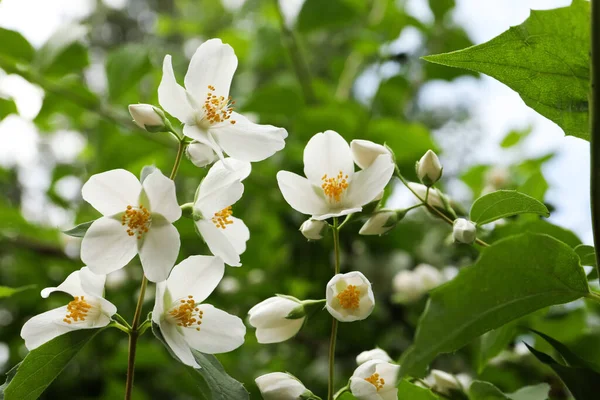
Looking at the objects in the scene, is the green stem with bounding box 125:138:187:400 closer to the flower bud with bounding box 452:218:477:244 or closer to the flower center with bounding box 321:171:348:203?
the flower center with bounding box 321:171:348:203

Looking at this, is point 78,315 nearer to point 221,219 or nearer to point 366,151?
point 221,219

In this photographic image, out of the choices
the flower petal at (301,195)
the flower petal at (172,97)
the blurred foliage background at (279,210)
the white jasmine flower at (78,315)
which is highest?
the flower petal at (172,97)

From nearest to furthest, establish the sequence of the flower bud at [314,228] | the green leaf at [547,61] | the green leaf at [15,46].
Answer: the green leaf at [547,61] < the flower bud at [314,228] < the green leaf at [15,46]

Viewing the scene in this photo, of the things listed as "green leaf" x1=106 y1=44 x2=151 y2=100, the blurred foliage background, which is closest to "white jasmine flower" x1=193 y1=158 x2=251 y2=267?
the blurred foliage background

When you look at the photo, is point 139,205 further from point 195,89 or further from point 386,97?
point 386,97

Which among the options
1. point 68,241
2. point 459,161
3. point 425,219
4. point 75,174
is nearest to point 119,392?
point 68,241

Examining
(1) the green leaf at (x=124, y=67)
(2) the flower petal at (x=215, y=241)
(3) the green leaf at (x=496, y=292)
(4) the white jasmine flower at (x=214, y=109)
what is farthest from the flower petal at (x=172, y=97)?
(1) the green leaf at (x=124, y=67)

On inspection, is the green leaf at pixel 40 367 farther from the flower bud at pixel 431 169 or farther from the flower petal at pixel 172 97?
the flower bud at pixel 431 169
